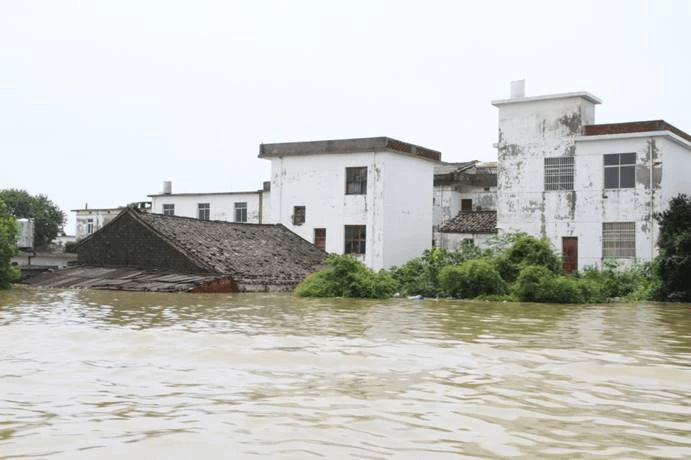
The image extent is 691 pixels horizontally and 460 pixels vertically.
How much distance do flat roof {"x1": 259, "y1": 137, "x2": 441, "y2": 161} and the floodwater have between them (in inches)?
783

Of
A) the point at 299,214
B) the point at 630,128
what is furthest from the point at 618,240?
the point at 299,214

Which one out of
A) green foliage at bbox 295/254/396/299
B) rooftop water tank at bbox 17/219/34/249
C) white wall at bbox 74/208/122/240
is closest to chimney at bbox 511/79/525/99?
green foliage at bbox 295/254/396/299

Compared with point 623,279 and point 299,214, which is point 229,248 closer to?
point 299,214

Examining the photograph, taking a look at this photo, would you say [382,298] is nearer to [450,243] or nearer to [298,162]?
[298,162]

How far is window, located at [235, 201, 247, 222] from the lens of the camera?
45.1 meters

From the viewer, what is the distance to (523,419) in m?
5.14

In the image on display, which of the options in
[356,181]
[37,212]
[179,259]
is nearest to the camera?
[179,259]

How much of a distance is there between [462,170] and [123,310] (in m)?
32.8

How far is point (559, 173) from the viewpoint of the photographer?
2800 cm

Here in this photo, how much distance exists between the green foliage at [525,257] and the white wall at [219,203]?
22.9 meters

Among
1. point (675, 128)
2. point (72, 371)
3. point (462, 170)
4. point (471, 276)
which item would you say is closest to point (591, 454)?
point (72, 371)

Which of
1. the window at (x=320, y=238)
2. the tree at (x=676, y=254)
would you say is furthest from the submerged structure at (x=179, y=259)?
the tree at (x=676, y=254)

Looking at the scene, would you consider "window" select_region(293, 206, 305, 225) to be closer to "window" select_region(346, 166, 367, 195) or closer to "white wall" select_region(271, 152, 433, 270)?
"white wall" select_region(271, 152, 433, 270)

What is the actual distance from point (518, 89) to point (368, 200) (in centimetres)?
732
